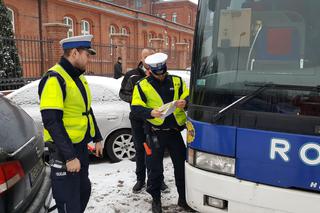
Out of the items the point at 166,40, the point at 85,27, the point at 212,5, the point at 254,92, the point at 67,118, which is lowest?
the point at 67,118

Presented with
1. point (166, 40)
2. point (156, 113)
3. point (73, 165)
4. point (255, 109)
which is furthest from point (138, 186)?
point (166, 40)

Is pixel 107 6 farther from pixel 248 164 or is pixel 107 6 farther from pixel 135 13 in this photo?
pixel 248 164

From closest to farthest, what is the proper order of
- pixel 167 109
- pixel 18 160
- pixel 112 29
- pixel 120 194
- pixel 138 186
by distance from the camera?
1. pixel 18 160
2. pixel 167 109
3. pixel 120 194
4. pixel 138 186
5. pixel 112 29

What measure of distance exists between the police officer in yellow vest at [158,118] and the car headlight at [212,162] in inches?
27.0

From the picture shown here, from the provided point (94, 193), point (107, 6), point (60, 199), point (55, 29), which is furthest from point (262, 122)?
point (107, 6)

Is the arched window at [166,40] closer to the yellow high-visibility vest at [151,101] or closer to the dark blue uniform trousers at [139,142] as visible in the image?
the dark blue uniform trousers at [139,142]

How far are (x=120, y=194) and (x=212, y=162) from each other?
190 centimetres

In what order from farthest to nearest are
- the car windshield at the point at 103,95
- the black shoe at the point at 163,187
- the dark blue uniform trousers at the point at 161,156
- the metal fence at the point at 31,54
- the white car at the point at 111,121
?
the metal fence at the point at 31,54 < the car windshield at the point at 103,95 < the white car at the point at 111,121 < the black shoe at the point at 163,187 < the dark blue uniform trousers at the point at 161,156

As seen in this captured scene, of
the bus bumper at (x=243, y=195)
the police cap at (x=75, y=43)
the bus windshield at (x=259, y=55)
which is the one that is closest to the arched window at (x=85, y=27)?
the police cap at (x=75, y=43)

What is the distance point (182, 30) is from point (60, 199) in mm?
37537

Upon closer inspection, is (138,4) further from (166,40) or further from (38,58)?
(38,58)

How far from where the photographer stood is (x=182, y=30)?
127 ft

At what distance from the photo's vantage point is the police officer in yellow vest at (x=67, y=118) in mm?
2404

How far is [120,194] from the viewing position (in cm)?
399
